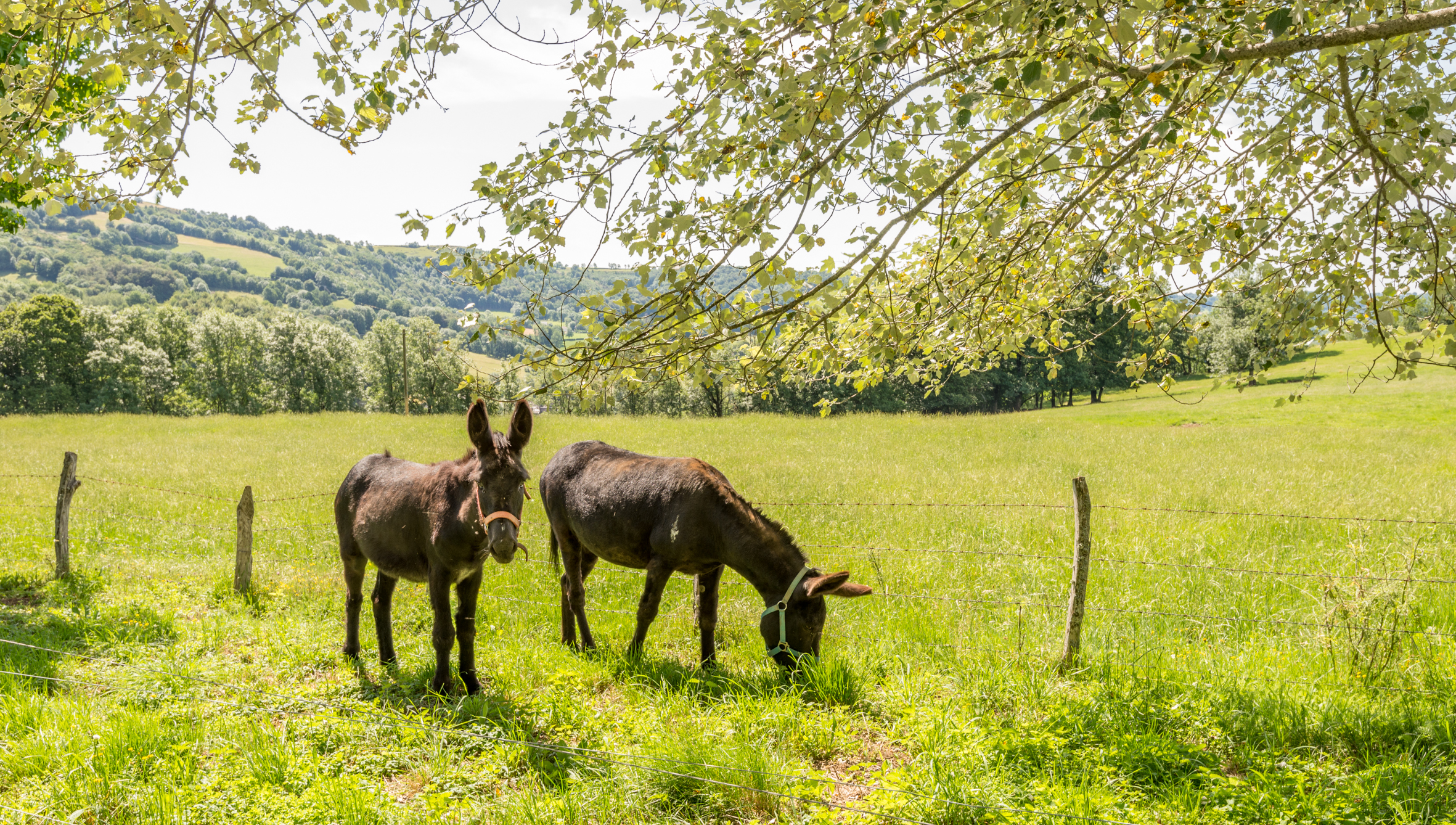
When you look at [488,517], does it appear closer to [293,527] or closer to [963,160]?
[963,160]

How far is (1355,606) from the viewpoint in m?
5.50

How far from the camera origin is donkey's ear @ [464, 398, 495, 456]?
4.71 metres

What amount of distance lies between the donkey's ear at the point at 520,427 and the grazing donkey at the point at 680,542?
1.64 metres

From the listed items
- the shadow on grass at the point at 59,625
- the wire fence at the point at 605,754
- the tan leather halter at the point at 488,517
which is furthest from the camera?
the shadow on grass at the point at 59,625

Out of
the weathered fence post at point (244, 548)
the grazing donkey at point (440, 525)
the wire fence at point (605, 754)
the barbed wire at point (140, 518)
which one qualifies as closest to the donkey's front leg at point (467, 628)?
the grazing donkey at point (440, 525)

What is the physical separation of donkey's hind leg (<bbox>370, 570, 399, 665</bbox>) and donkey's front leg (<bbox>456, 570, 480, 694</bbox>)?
1011 millimetres

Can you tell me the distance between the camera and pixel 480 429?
484 cm

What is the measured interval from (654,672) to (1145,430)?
1098 inches

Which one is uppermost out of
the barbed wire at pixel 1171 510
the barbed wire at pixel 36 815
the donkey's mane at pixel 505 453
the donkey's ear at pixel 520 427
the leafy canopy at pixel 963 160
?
the leafy canopy at pixel 963 160

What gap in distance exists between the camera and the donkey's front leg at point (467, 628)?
18.1 feet

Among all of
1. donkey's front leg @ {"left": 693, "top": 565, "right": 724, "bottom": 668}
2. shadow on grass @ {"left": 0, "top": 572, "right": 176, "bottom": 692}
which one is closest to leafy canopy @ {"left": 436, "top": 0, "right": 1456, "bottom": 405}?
donkey's front leg @ {"left": 693, "top": 565, "right": 724, "bottom": 668}

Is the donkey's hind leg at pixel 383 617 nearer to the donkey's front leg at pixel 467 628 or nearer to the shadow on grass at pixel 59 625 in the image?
the donkey's front leg at pixel 467 628

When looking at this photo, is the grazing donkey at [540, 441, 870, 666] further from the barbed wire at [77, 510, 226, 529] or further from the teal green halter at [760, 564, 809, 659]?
the barbed wire at [77, 510, 226, 529]

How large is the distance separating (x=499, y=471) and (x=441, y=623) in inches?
58.8
